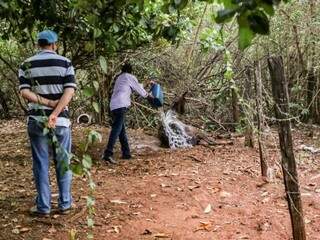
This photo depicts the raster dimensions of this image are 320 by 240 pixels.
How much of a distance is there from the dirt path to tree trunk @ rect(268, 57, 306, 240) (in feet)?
2.04

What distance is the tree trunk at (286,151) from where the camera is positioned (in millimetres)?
4363

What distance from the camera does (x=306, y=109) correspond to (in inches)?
450

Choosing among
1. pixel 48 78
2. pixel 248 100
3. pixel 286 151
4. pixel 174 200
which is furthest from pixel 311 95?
pixel 48 78

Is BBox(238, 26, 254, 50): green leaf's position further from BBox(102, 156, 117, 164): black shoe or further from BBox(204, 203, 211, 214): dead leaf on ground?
BBox(102, 156, 117, 164): black shoe

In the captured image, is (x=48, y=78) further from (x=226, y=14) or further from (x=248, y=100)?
(x=248, y=100)

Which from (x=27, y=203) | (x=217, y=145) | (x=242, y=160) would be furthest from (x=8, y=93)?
(x=27, y=203)

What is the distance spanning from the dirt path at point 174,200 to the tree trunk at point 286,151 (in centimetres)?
62

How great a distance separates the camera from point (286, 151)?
174 inches

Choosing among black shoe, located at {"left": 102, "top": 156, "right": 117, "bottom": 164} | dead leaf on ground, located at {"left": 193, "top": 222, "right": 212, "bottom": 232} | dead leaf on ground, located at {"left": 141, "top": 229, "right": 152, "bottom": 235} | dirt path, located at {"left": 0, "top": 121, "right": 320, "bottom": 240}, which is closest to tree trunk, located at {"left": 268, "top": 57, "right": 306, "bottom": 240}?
dirt path, located at {"left": 0, "top": 121, "right": 320, "bottom": 240}

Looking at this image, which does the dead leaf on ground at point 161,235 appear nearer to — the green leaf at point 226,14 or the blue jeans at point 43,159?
the blue jeans at point 43,159

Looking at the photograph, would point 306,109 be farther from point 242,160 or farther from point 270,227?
point 270,227

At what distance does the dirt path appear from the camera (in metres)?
4.95

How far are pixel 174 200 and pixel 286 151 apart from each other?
6.15ft

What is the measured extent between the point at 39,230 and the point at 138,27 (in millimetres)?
3124
